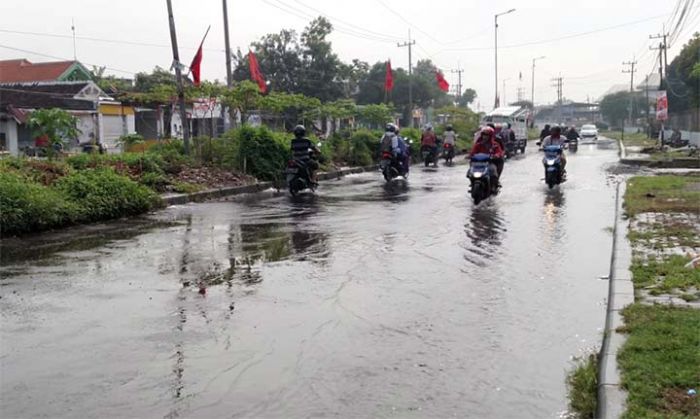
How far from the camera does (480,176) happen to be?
586 inches

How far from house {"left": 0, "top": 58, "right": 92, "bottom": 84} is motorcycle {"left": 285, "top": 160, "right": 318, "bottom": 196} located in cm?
3715

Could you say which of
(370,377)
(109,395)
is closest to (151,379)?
(109,395)

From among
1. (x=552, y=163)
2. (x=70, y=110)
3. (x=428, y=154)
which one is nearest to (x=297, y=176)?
(x=552, y=163)

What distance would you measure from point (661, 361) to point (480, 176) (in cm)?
1037

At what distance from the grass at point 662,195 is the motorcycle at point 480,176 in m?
2.68

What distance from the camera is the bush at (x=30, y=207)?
10789mm

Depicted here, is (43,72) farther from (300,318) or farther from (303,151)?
(300,318)

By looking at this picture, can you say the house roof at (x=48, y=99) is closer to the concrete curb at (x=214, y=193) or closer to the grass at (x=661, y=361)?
the concrete curb at (x=214, y=193)

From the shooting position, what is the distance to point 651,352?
191 inches

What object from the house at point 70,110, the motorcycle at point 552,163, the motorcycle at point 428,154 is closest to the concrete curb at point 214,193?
the motorcycle at point 552,163

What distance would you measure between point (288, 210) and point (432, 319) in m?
8.46

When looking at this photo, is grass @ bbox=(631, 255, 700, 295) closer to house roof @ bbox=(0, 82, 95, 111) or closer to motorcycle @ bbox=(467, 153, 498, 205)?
motorcycle @ bbox=(467, 153, 498, 205)

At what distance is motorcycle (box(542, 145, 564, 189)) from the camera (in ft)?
60.0

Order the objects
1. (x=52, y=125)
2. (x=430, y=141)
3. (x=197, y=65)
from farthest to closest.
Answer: (x=430, y=141) → (x=197, y=65) → (x=52, y=125)
